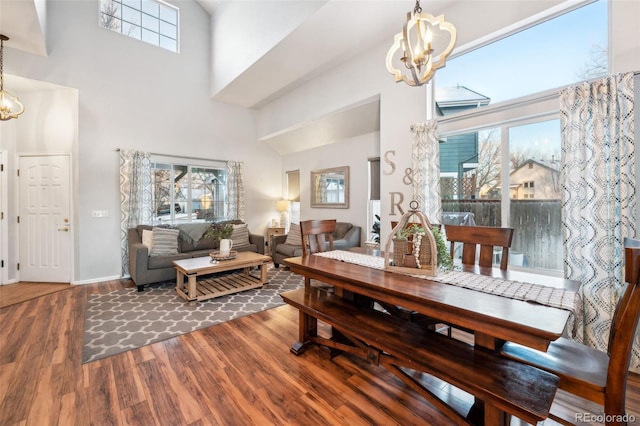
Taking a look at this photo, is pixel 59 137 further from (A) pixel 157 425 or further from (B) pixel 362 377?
(B) pixel 362 377

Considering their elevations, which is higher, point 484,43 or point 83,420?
point 484,43

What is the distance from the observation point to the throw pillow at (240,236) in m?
4.91

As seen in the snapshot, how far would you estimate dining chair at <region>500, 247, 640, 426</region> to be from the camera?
1.01 metres

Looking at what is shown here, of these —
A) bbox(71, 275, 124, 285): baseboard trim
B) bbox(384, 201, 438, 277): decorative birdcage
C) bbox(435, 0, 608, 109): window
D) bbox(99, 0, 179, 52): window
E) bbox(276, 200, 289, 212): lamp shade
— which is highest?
bbox(99, 0, 179, 52): window

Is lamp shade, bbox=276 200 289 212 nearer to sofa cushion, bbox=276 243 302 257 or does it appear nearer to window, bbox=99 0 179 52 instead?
sofa cushion, bbox=276 243 302 257

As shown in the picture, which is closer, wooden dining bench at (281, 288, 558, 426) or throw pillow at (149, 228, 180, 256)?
wooden dining bench at (281, 288, 558, 426)

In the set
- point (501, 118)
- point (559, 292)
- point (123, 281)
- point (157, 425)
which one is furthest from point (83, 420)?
point (501, 118)

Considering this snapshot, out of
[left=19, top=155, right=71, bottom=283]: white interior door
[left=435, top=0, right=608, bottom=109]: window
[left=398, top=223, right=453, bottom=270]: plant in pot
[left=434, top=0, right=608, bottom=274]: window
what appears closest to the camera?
[left=398, top=223, right=453, bottom=270]: plant in pot

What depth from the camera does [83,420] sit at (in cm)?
156

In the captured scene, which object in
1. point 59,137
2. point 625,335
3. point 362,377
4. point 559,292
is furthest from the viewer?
point 59,137

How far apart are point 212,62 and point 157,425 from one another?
5.94 meters

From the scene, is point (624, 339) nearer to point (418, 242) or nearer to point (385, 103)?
point (418, 242)

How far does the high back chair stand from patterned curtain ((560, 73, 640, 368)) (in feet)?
6.46

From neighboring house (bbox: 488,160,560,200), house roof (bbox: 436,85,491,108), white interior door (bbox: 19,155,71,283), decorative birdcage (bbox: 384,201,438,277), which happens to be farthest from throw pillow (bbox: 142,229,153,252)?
neighboring house (bbox: 488,160,560,200)
